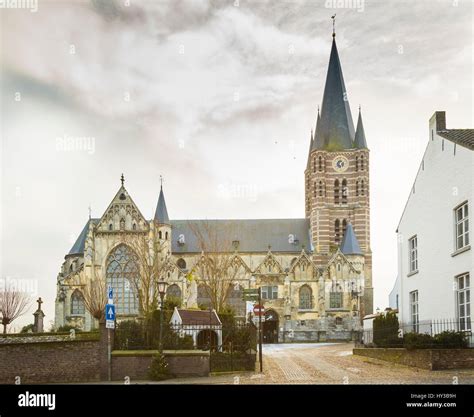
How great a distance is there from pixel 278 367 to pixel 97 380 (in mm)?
6841

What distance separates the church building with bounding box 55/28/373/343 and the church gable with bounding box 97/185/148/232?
0.10 m

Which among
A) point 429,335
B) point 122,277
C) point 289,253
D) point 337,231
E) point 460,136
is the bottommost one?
point 429,335

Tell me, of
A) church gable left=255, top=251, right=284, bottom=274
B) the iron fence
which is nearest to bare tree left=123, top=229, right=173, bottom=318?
church gable left=255, top=251, right=284, bottom=274

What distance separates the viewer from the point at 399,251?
26750mm

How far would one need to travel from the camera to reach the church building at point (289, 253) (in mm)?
60250

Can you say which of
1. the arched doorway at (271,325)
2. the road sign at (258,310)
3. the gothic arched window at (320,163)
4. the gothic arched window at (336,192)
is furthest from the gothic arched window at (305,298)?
the road sign at (258,310)

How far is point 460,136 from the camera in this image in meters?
19.9

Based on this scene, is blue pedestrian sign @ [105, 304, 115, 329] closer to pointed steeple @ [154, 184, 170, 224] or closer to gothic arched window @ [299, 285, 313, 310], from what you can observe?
gothic arched window @ [299, 285, 313, 310]

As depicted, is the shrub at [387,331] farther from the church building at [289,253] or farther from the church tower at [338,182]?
the church tower at [338,182]

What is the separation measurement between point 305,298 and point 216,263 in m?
15.9

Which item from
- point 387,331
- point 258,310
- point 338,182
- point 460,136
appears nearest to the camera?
point 460,136

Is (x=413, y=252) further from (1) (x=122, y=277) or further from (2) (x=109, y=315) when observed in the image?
(1) (x=122, y=277)

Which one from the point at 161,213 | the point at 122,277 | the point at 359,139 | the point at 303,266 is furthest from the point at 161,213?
the point at 359,139

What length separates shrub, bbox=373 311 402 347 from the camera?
2339 cm
